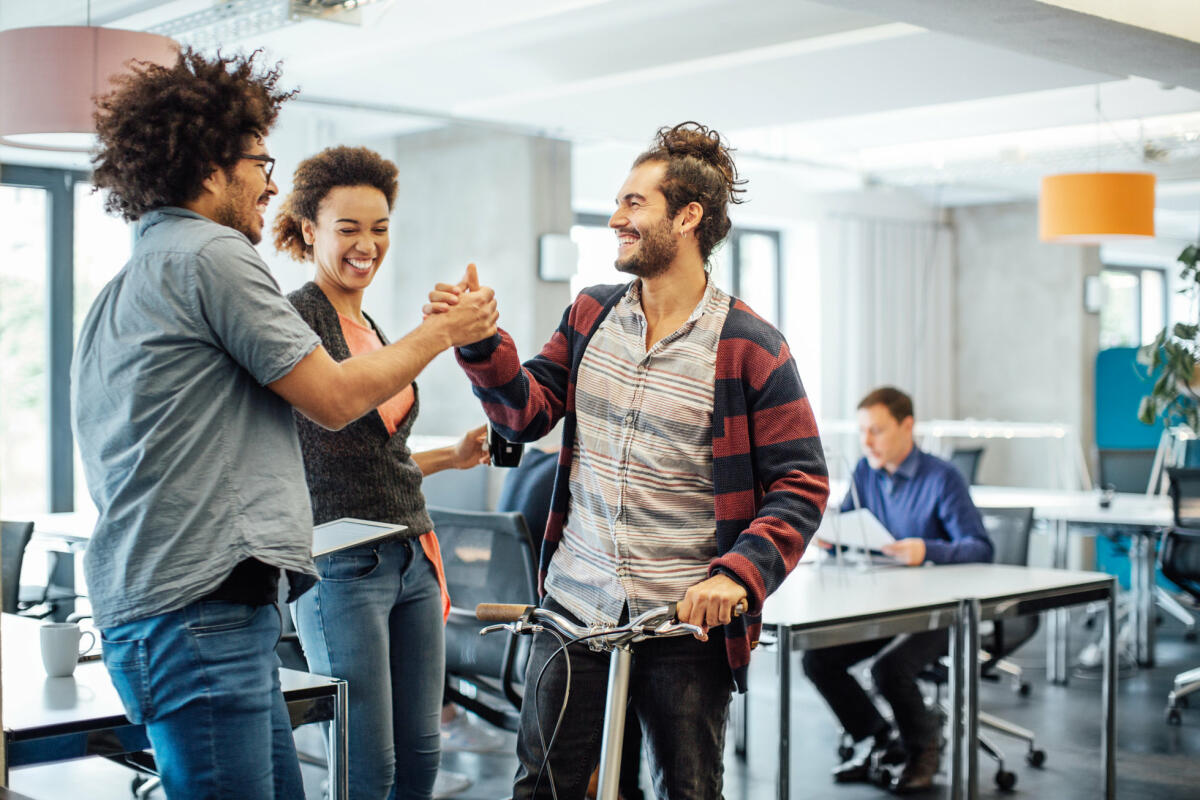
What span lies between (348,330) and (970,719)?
2023 millimetres

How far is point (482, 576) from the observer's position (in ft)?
11.2

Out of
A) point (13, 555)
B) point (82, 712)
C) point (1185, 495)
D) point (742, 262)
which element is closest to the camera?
point (82, 712)

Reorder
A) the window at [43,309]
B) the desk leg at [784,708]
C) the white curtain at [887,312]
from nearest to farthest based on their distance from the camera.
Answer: the desk leg at [784,708], the window at [43,309], the white curtain at [887,312]

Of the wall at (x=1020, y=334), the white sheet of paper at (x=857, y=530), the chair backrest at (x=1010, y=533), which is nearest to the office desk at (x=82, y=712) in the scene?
the white sheet of paper at (x=857, y=530)

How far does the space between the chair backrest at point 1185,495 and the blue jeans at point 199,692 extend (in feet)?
14.9

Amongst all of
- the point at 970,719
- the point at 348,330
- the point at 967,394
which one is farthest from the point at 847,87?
the point at 967,394

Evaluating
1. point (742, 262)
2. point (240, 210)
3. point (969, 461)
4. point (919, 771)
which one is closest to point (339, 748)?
point (240, 210)

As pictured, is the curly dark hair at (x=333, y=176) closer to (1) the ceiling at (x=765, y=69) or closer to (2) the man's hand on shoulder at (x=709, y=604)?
(2) the man's hand on shoulder at (x=709, y=604)

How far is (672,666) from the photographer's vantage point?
199 cm

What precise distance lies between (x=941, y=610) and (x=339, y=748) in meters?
1.71

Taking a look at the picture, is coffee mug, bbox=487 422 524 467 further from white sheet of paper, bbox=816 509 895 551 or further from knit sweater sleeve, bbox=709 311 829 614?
white sheet of paper, bbox=816 509 895 551

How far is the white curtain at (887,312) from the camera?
9.45 metres

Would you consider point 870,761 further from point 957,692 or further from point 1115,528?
point 1115,528

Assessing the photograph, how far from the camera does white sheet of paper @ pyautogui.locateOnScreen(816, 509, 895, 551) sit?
12.4 feet
